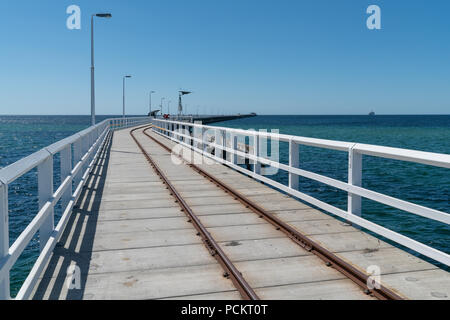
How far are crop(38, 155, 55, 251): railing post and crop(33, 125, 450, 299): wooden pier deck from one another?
0.28 metres

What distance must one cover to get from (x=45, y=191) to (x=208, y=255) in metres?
2.21

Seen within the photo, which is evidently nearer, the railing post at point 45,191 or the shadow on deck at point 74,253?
the shadow on deck at point 74,253

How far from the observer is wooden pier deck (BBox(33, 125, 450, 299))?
4.40 metres

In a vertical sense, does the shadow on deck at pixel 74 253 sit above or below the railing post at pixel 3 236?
below

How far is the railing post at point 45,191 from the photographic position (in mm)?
5363

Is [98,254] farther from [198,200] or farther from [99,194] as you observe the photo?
[99,194]

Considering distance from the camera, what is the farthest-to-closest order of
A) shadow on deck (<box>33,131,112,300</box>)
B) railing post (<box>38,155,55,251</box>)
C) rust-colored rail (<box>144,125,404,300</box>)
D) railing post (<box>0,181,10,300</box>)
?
railing post (<box>38,155,55,251</box>) < shadow on deck (<box>33,131,112,300</box>) < rust-colored rail (<box>144,125,404,300</box>) < railing post (<box>0,181,10,300</box>)

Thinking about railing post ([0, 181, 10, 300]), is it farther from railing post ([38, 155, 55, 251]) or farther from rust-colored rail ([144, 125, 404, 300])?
rust-colored rail ([144, 125, 404, 300])

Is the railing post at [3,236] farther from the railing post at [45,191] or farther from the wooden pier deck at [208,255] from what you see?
the railing post at [45,191]

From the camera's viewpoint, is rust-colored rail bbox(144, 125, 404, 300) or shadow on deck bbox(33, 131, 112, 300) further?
shadow on deck bbox(33, 131, 112, 300)

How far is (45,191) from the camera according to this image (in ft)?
17.8

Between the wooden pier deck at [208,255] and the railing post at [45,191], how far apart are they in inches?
11.0

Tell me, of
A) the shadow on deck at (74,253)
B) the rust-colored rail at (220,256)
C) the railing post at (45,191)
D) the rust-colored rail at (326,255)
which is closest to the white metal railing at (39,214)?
the railing post at (45,191)

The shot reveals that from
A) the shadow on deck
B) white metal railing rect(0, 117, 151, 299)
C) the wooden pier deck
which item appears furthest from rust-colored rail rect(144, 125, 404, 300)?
white metal railing rect(0, 117, 151, 299)
